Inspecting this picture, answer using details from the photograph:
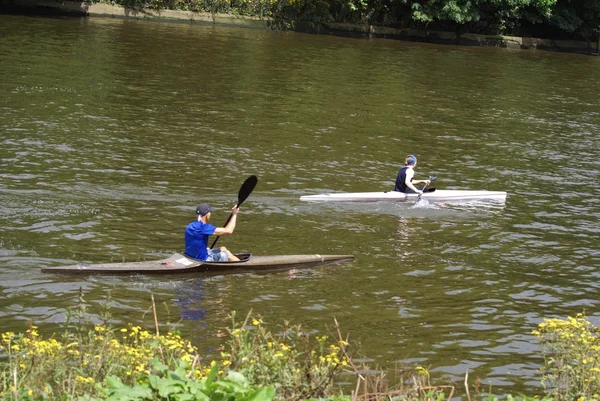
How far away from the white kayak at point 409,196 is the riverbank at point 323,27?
29.0 metres

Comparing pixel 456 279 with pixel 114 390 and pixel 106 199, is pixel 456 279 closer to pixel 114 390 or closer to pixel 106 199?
pixel 106 199

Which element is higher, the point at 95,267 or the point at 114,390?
the point at 114,390

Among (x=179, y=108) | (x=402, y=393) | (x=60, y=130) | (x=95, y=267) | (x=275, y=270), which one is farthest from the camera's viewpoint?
(x=179, y=108)

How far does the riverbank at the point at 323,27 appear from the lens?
A: 147 ft

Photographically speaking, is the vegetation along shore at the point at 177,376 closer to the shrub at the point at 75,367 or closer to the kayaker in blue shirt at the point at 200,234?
the shrub at the point at 75,367

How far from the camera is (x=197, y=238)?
1480 cm

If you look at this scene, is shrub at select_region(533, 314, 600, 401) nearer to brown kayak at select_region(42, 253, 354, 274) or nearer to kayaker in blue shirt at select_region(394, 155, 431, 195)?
brown kayak at select_region(42, 253, 354, 274)

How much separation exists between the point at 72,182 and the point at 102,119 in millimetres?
6284

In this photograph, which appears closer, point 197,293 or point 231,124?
point 197,293

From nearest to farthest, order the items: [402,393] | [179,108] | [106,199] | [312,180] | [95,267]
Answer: [402,393], [95,267], [106,199], [312,180], [179,108]

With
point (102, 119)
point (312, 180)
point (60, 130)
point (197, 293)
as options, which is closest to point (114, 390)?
point (197, 293)

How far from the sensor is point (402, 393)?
7758 mm

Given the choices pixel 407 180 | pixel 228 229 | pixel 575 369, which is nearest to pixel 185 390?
pixel 575 369

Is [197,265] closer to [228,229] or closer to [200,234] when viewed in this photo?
[200,234]
